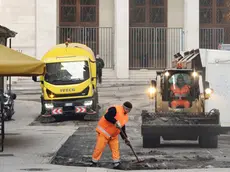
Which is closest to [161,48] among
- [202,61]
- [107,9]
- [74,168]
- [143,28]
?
[143,28]

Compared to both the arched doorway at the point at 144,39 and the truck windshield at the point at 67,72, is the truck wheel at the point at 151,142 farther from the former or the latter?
the arched doorway at the point at 144,39

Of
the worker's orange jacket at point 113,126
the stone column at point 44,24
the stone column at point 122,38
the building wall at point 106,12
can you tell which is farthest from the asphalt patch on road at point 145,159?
the building wall at point 106,12

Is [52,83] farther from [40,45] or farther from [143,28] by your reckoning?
[143,28]

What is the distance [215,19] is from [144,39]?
17.4 feet

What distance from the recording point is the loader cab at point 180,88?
2016 cm

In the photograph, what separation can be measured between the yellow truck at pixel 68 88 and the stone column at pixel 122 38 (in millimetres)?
14205

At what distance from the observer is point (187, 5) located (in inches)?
1720

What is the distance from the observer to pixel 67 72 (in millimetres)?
28469

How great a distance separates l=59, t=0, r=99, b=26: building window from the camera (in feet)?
150

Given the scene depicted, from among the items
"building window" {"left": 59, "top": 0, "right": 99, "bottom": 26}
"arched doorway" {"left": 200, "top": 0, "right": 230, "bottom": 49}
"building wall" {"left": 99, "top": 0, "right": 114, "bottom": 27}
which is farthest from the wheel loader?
"building wall" {"left": 99, "top": 0, "right": 114, "bottom": 27}

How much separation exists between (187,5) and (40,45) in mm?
9555

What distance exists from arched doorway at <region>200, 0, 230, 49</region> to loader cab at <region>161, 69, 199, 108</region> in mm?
25762

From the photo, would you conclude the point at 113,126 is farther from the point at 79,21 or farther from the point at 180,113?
the point at 79,21

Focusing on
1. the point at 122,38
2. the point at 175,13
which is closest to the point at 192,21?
the point at 175,13
